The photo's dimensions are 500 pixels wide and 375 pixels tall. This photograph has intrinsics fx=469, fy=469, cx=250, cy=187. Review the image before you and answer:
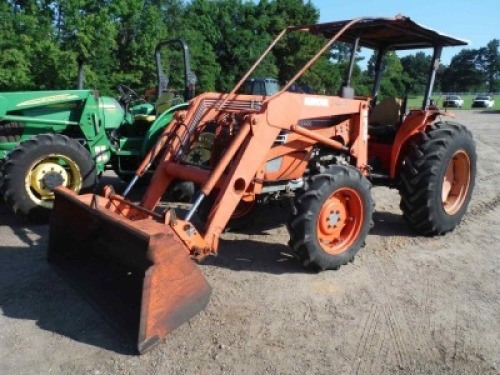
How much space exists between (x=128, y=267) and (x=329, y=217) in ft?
5.99

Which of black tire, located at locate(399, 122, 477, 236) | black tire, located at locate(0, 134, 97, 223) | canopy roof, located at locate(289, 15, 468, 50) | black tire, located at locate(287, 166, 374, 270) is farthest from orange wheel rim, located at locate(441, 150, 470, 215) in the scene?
black tire, located at locate(0, 134, 97, 223)

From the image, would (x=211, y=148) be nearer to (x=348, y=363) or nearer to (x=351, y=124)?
(x=351, y=124)

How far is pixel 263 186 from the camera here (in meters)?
4.43

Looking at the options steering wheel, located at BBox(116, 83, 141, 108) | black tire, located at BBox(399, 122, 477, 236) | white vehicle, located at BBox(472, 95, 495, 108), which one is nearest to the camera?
black tire, located at BBox(399, 122, 477, 236)

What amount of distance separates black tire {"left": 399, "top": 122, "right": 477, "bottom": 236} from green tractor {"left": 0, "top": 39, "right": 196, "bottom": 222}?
3060 millimetres

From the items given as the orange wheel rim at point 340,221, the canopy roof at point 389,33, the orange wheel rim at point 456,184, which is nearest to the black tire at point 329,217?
the orange wheel rim at point 340,221

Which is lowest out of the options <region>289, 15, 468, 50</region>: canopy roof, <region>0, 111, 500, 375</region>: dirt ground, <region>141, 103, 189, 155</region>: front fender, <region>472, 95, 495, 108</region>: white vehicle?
<region>472, 95, 495, 108</region>: white vehicle

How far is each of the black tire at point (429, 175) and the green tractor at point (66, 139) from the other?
306 cm

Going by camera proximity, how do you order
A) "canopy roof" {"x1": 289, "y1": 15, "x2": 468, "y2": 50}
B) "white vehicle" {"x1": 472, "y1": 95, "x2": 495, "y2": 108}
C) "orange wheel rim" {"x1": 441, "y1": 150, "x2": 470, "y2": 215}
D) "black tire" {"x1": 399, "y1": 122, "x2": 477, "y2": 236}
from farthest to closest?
"white vehicle" {"x1": 472, "y1": 95, "x2": 495, "y2": 108}
"orange wheel rim" {"x1": 441, "y1": 150, "x2": 470, "y2": 215}
"black tire" {"x1": 399, "y1": 122, "x2": 477, "y2": 236}
"canopy roof" {"x1": 289, "y1": 15, "x2": 468, "y2": 50}

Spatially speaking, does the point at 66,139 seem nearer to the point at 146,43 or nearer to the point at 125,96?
the point at 125,96

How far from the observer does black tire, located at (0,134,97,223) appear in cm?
528

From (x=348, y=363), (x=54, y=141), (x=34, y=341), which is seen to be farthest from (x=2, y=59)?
(x=348, y=363)

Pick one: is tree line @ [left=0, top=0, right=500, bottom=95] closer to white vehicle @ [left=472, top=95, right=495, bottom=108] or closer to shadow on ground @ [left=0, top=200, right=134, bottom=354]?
shadow on ground @ [left=0, top=200, right=134, bottom=354]

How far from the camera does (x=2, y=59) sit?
19078 millimetres
